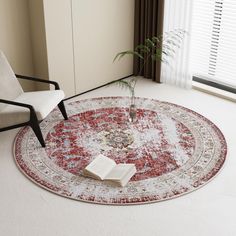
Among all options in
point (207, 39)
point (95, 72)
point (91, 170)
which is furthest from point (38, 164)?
point (207, 39)

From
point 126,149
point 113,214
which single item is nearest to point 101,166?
point 126,149

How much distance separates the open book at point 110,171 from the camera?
3254mm

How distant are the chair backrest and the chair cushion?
88 millimetres

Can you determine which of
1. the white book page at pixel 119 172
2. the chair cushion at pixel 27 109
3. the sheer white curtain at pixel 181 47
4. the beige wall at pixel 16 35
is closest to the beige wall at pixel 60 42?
the beige wall at pixel 16 35

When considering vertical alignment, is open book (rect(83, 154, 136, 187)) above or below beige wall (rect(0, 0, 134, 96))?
below

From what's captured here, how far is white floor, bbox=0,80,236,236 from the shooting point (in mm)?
2787

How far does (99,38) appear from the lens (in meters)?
4.80

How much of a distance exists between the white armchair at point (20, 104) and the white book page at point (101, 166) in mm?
588

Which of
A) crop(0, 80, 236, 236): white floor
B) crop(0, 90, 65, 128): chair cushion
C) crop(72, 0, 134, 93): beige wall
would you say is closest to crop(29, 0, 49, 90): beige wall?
crop(72, 0, 134, 93): beige wall

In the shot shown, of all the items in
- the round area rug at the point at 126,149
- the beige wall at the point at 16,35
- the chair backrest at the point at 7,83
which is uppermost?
the beige wall at the point at 16,35

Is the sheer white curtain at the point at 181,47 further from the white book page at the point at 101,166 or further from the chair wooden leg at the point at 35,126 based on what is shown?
the chair wooden leg at the point at 35,126

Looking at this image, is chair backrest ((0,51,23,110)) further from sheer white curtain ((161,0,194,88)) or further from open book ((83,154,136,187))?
sheer white curtain ((161,0,194,88))

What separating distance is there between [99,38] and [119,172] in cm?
202

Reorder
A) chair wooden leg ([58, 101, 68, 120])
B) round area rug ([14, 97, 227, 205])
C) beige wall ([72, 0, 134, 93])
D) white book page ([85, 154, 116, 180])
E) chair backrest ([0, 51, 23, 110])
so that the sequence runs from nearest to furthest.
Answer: round area rug ([14, 97, 227, 205])
white book page ([85, 154, 116, 180])
chair backrest ([0, 51, 23, 110])
chair wooden leg ([58, 101, 68, 120])
beige wall ([72, 0, 134, 93])
